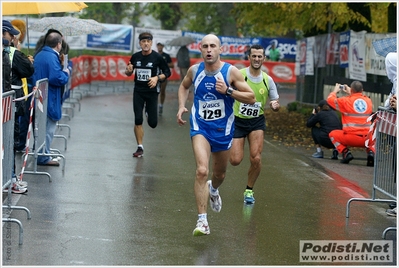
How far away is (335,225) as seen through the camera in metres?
9.00

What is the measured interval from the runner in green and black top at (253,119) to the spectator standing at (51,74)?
10.4 ft

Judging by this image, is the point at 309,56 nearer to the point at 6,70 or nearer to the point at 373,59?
the point at 373,59

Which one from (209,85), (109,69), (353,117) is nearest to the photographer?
(209,85)

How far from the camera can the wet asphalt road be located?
7.36 meters

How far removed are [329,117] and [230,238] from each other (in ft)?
24.5

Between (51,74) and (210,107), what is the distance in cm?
432

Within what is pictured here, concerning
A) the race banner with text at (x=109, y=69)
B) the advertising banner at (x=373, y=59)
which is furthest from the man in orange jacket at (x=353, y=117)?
the race banner with text at (x=109, y=69)

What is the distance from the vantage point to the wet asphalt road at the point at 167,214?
7.36 m

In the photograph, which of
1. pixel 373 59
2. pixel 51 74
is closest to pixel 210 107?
pixel 51 74

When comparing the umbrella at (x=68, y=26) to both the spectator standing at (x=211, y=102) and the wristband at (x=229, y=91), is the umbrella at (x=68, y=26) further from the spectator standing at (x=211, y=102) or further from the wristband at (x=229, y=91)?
the wristband at (x=229, y=91)

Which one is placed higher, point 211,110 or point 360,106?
point 211,110

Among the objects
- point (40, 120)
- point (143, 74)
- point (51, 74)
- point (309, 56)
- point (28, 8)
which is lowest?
point (40, 120)

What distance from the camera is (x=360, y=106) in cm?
1412

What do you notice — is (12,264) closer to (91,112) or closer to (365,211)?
(365,211)
